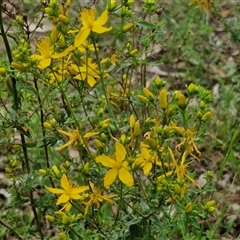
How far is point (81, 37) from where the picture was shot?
1.67 meters

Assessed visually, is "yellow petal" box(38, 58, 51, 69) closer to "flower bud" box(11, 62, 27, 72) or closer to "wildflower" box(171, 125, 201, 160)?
"flower bud" box(11, 62, 27, 72)

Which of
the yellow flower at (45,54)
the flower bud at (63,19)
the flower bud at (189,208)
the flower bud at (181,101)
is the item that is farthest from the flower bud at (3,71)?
the flower bud at (189,208)

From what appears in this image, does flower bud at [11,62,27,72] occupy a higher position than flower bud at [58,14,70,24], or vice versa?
flower bud at [58,14,70,24]

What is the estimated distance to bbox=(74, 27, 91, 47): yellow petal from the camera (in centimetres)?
167

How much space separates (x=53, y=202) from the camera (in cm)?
239

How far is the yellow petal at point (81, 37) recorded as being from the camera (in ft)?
5.48

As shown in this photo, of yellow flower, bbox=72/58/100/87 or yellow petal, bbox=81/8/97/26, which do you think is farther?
yellow flower, bbox=72/58/100/87

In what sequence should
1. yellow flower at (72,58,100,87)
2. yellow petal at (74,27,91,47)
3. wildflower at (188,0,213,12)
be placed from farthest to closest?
wildflower at (188,0,213,12) → yellow flower at (72,58,100,87) → yellow petal at (74,27,91,47)

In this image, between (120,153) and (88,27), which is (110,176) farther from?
(88,27)

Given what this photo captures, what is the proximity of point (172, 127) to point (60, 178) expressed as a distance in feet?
1.26

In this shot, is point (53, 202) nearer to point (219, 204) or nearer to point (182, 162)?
point (182, 162)

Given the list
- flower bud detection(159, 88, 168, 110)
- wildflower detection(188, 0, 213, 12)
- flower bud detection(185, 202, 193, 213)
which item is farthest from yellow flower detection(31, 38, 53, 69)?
wildflower detection(188, 0, 213, 12)

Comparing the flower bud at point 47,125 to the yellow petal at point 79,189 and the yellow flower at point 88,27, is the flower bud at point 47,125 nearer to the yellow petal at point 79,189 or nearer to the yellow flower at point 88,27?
the yellow petal at point 79,189

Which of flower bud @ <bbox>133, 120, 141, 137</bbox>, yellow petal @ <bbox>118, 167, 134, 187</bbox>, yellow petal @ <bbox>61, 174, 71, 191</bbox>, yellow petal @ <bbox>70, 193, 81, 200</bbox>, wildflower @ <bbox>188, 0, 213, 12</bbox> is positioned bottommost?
yellow petal @ <bbox>70, 193, 81, 200</bbox>
